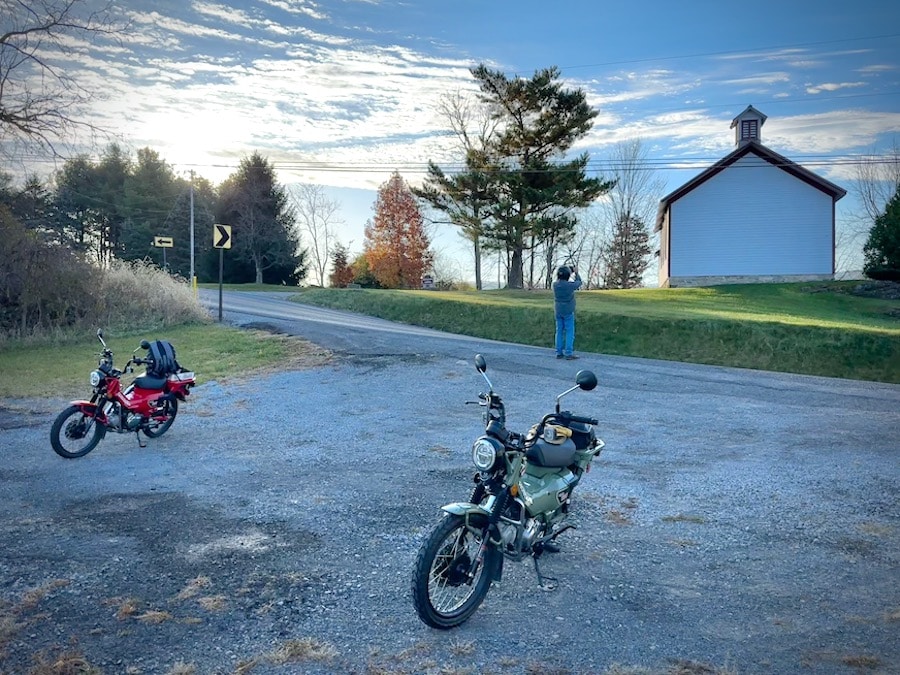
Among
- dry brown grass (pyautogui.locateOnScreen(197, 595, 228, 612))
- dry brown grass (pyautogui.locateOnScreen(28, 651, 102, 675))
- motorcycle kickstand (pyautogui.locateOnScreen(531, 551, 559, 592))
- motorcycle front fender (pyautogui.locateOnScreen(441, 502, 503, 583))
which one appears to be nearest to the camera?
dry brown grass (pyautogui.locateOnScreen(28, 651, 102, 675))

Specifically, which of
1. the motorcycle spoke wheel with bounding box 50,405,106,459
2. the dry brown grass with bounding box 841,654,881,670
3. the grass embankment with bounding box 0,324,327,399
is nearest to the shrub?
the grass embankment with bounding box 0,324,327,399

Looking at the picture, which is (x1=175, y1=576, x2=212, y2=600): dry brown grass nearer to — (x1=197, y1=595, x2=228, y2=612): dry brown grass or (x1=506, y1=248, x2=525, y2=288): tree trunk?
(x1=197, y1=595, x2=228, y2=612): dry brown grass

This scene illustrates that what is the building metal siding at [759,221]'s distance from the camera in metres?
36.8

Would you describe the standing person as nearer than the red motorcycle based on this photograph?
No

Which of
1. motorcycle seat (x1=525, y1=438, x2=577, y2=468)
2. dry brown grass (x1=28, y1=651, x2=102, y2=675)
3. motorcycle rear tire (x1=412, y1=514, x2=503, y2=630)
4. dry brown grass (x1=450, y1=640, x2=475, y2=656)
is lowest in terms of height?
dry brown grass (x1=450, y1=640, x2=475, y2=656)

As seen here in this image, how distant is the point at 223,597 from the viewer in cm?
442

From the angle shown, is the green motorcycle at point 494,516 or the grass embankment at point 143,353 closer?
the green motorcycle at point 494,516

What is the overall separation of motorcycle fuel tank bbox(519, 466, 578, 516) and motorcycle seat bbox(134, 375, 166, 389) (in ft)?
19.2

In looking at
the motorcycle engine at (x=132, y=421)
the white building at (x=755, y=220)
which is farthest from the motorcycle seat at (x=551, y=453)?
the white building at (x=755, y=220)

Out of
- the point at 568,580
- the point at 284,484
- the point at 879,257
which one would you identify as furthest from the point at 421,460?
the point at 879,257

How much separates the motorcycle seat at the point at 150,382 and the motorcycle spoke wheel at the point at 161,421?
24cm

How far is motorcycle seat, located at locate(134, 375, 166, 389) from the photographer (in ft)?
28.2

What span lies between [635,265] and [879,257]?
22.0m

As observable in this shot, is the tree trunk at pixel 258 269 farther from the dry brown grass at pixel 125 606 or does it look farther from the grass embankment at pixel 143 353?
the dry brown grass at pixel 125 606
